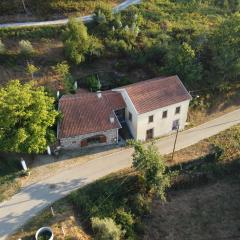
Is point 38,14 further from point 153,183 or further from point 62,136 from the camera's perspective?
point 153,183

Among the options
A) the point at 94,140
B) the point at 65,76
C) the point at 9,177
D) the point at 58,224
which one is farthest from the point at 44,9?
the point at 58,224

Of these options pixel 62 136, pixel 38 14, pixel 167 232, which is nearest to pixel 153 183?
pixel 167 232

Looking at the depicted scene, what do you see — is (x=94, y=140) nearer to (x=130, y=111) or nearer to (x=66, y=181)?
(x=130, y=111)

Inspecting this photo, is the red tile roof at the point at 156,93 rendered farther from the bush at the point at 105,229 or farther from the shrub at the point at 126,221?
the bush at the point at 105,229

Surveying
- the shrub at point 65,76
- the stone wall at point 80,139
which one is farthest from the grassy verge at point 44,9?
the stone wall at point 80,139

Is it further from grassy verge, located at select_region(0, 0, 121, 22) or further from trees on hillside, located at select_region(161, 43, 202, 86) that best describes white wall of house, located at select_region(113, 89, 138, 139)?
grassy verge, located at select_region(0, 0, 121, 22)
